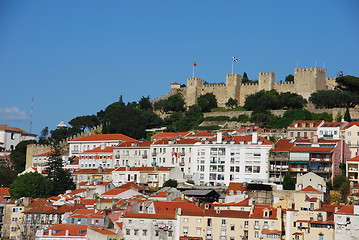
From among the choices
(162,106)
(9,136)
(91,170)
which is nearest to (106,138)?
(91,170)

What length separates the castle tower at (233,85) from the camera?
3770 inches

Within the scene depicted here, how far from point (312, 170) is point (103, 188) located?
1755cm

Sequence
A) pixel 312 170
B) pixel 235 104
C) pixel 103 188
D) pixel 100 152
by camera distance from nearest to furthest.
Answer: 1. pixel 312 170
2. pixel 103 188
3. pixel 100 152
4. pixel 235 104

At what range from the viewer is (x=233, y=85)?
315ft

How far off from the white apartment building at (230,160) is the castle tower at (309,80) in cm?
2072

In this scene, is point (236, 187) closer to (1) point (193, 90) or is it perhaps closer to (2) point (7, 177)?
(2) point (7, 177)

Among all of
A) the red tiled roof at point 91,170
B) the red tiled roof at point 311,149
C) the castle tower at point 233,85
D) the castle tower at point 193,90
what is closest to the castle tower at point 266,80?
the castle tower at point 233,85

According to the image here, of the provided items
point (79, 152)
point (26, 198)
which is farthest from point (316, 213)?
point (79, 152)

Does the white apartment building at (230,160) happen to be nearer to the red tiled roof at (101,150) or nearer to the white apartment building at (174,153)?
the white apartment building at (174,153)

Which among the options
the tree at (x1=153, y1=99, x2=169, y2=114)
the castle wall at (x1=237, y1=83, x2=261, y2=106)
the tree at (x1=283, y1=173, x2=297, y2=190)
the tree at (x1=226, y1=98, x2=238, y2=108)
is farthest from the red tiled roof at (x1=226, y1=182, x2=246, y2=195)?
the tree at (x1=153, y1=99, x2=169, y2=114)

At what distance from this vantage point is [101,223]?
54969 millimetres

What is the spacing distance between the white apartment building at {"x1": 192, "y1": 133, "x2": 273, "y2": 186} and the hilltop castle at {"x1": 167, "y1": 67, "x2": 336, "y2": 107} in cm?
2124

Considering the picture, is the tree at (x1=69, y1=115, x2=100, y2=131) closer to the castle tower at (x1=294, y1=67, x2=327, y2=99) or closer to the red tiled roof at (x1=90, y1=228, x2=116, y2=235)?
the castle tower at (x1=294, y1=67, x2=327, y2=99)

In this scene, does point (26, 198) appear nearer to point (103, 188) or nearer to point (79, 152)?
point (103, 188)
